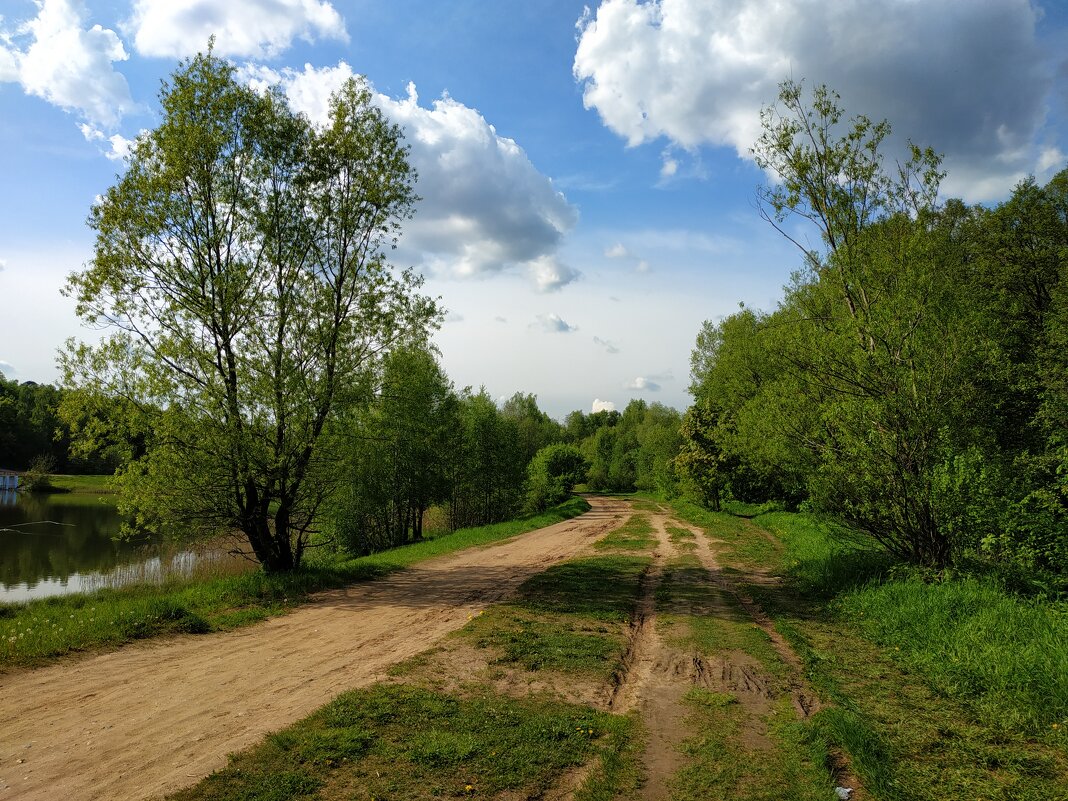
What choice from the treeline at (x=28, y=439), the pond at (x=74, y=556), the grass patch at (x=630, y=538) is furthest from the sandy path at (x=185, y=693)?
the treeline at (x=28, y=439)

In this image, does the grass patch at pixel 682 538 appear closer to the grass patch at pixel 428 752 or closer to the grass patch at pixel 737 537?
the grass patch at pixel 737 537

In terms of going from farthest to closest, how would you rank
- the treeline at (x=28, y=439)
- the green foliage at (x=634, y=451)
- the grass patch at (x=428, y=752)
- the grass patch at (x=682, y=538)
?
the treeline at (x=28, y=439) < the green foliage at (x=634, y=451) < the grass patch at (x=682, y=538) < the grass patch at (x=428, y=752)

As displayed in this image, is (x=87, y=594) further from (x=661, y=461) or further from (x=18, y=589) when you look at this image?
(x=661, y=461)

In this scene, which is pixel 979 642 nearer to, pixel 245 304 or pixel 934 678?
pixel 934 678

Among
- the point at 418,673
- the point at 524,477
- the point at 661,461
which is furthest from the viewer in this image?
the point at 661,461

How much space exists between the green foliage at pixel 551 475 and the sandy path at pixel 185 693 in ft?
116

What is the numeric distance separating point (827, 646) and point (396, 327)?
43.3ft

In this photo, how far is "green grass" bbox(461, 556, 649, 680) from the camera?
8438 mm

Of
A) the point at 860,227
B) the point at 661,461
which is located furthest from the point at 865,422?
the point at 661,461

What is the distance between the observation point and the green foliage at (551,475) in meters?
50.9

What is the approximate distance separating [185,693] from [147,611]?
425 cm

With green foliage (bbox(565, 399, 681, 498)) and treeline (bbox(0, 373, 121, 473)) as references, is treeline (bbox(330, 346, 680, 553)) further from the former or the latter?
treeline (bbox(0, 373, 121, 473))

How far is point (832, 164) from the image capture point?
47.5 ft

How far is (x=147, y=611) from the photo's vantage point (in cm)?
1032
